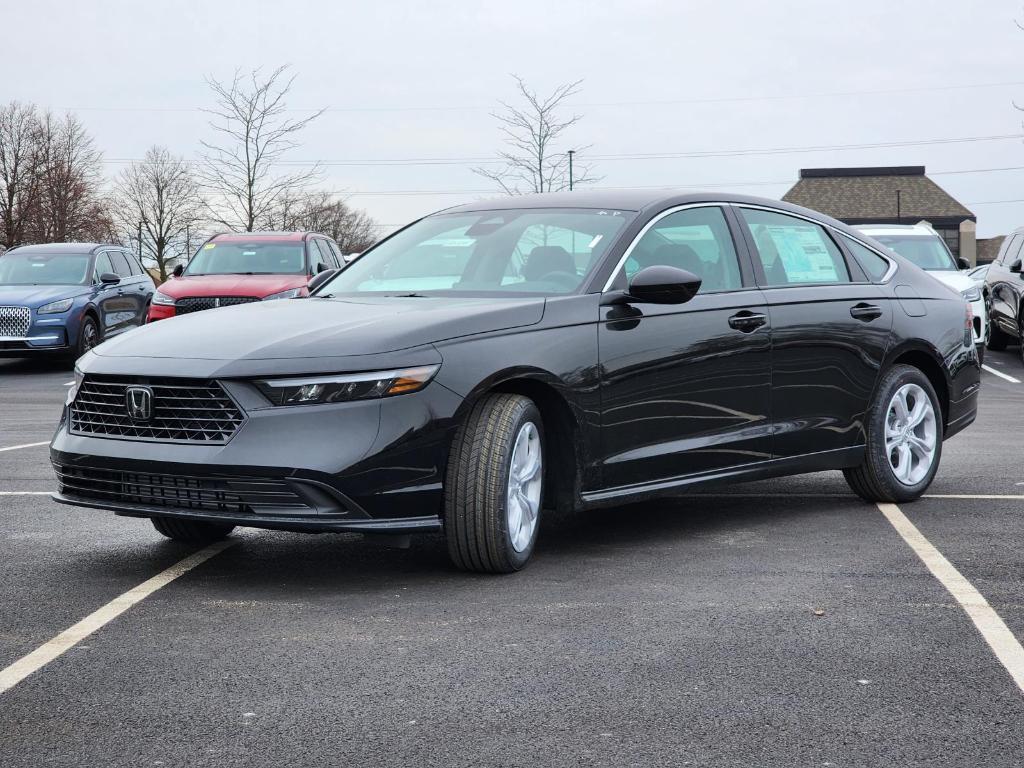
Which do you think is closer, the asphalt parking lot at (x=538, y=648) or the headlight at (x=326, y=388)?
the asphalt parking lot at (x=538, y=648)

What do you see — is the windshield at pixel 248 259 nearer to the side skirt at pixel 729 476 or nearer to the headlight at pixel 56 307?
the headlight at pixel 56 307

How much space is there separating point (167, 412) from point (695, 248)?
2.63 meters

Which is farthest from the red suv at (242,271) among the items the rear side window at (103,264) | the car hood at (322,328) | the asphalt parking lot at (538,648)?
the car hood at (322,328)

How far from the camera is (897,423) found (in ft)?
24.9

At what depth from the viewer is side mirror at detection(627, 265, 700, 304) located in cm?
598

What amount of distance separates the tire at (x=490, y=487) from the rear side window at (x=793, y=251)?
1.90 metres

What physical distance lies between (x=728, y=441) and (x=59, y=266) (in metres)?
15.6

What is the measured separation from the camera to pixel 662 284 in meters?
5.96

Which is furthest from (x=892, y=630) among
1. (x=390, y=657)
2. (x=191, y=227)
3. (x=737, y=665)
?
(x=191, y=227)

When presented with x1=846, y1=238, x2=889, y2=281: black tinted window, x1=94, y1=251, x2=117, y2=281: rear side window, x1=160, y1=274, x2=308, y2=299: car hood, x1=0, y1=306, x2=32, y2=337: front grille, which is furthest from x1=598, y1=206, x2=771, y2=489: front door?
x1=94, y1=251, x2=117, y2=281: rear side window

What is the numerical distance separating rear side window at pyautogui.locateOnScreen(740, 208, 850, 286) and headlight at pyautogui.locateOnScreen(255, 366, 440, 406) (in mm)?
2484

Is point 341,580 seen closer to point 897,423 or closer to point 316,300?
point 316,300

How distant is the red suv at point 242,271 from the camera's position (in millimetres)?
17391

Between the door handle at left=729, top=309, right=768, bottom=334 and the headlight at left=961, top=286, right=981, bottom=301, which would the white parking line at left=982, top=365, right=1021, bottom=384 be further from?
the door handle at left=729, top=309, right=768, bottom=334
